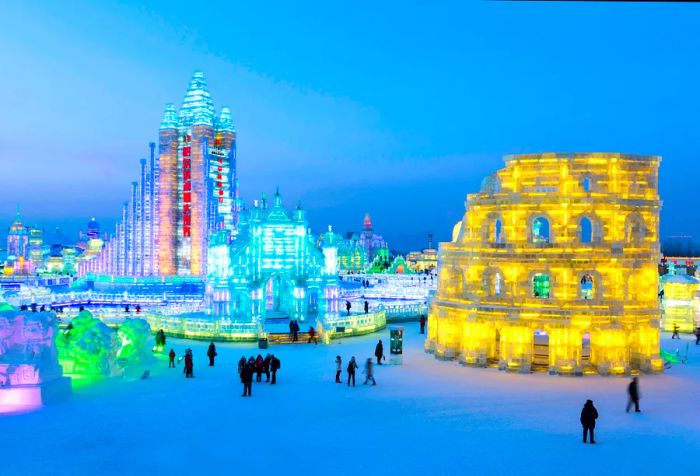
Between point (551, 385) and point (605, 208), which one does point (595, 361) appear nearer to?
point (551, 385)

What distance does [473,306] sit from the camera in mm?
29375

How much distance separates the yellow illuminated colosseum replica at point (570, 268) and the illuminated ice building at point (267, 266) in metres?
12.7

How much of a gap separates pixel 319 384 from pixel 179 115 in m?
57.8

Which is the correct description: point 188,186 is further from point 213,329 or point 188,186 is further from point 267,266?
point 213,329

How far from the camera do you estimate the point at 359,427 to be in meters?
18.9

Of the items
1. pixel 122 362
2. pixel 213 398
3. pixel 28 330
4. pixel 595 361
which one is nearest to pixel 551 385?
pixel 595 361

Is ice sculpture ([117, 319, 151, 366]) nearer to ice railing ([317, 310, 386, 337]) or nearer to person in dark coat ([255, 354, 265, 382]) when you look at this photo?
person in dark coat ([255, 354, 265, 382])

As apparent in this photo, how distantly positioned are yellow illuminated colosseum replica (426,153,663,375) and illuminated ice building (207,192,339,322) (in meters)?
12.7

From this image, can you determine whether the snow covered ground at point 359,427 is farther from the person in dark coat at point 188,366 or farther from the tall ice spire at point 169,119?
the tall ice spire at point 169,119

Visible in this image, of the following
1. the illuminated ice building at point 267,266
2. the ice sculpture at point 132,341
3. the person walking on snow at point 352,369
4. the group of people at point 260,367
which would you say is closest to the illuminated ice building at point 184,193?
the illuminated ice building at point 267,266

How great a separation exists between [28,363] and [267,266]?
63.8 ft

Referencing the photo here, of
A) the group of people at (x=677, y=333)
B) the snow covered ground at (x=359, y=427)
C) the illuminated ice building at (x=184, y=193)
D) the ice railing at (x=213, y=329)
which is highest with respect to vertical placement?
the illuminated ice building at (x=184, y=193)

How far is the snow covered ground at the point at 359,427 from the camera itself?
15641 millimetres

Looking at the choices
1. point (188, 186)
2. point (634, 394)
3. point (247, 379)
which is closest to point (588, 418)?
point (634, 394)
